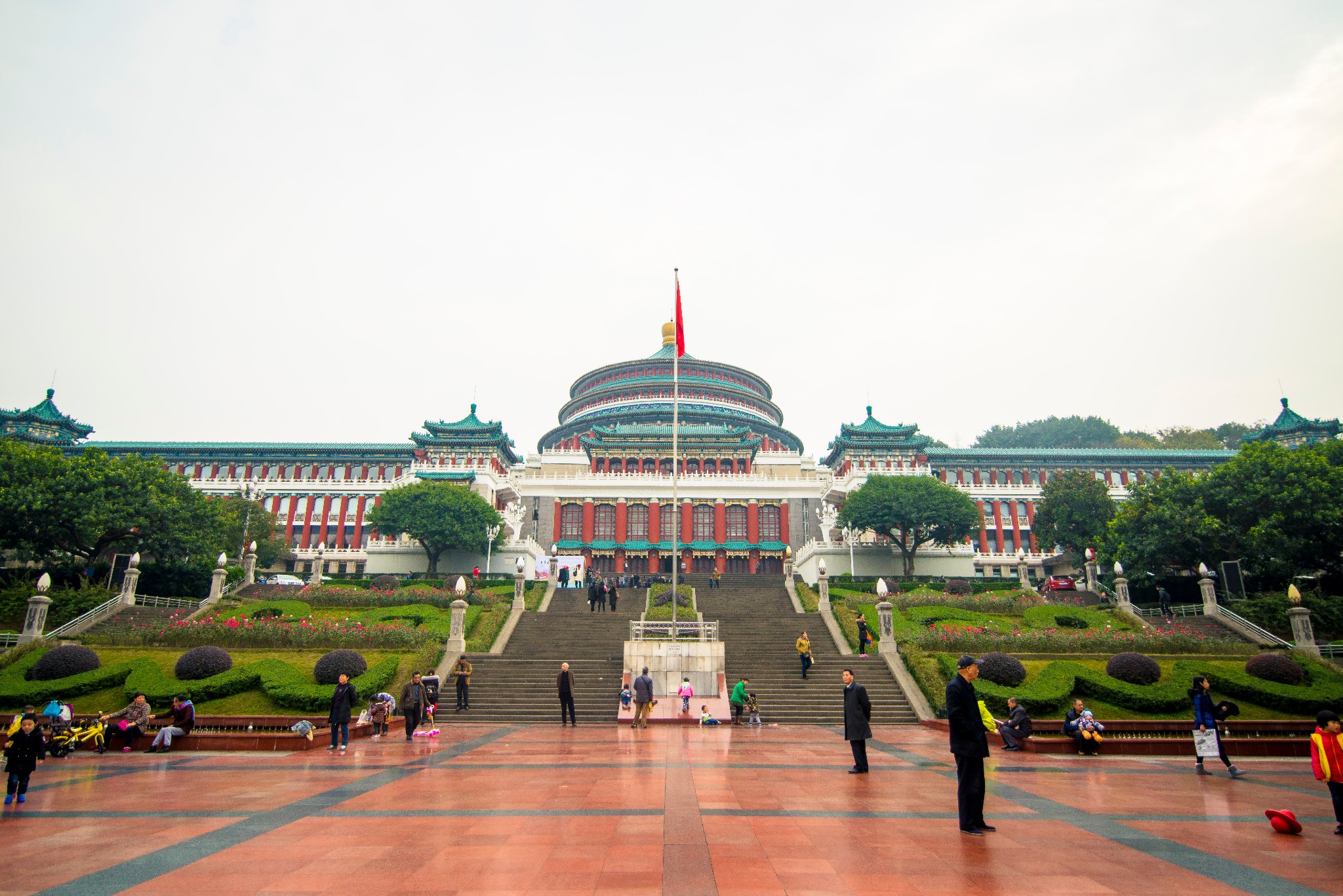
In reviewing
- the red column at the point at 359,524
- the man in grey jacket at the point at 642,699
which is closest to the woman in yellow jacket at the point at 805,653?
the man in grey jacket at the point at 642,699

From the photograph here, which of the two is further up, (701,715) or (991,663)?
(991,663)

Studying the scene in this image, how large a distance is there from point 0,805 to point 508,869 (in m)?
9.32

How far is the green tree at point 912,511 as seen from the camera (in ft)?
174

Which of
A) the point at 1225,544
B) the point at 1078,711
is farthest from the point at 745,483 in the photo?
the point at 1078,711

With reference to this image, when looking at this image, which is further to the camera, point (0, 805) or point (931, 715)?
point (931, 715)

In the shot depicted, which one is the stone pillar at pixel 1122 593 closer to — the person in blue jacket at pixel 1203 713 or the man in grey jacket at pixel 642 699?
the person in blue jacket at pixel 1203 713

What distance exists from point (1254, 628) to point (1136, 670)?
13.8 m

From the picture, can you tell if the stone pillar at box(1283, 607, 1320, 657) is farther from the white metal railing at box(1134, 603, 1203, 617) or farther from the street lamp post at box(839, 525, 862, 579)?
the street lamp post at box(839, 525, 862, 579)

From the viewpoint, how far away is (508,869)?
23.5 feet

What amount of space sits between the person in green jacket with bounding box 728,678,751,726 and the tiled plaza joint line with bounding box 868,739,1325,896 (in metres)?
11.4

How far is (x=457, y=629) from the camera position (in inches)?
1126

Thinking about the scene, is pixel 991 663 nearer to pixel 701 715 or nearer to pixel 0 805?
pixel 701 715

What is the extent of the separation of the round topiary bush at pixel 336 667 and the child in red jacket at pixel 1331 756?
77.3 feet

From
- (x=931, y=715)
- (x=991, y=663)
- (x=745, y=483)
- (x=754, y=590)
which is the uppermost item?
(x=745, y=483)
